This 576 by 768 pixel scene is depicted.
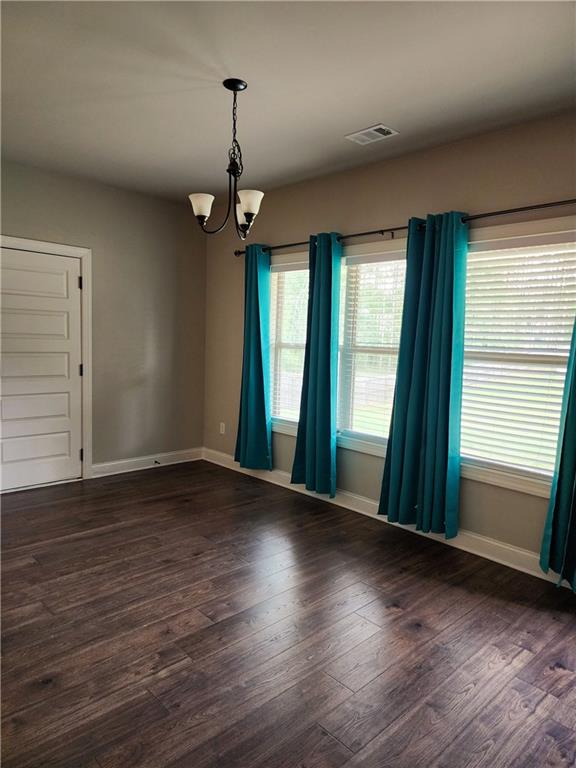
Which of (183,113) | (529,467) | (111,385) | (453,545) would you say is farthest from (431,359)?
(111,385)

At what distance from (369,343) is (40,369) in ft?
9.42

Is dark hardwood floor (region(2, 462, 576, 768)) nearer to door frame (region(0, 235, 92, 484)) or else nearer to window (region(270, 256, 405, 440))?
window (region(270, 256, 405, 440))

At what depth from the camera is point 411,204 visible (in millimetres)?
3670

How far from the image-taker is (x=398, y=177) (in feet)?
12.3

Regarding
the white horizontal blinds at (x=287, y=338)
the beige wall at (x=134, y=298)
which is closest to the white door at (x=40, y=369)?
the beige wall at (x=134, y=298)

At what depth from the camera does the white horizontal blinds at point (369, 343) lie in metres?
3.86

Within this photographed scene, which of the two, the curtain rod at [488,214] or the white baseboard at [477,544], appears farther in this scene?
the white baseboard at [477,544]

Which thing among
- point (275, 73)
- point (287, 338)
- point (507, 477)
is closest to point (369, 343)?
point (287, 338)

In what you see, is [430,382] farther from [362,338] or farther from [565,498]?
[565,498]

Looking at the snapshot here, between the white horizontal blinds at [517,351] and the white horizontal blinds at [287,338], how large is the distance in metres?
1.63

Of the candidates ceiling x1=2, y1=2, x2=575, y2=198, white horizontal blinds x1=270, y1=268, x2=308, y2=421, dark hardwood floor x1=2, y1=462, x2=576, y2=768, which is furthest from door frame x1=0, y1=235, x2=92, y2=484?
white horizontal blinds x1=270, y1=268, x2=308, y2=421

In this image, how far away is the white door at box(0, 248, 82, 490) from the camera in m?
4.21

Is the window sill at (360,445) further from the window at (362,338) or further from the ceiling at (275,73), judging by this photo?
the ceiling at (275,73)

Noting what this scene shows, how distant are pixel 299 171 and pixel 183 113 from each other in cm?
130
